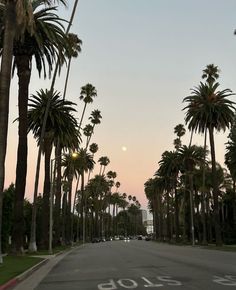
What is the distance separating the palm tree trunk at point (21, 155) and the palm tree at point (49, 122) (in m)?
11.6

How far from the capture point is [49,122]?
5294 centimetres

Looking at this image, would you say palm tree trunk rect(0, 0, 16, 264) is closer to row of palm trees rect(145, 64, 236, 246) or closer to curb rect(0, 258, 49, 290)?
curb rect(0, 258, 49, 290)

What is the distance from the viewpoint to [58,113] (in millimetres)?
52781

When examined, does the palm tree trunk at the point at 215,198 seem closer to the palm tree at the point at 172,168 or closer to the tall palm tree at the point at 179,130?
the palm tree at the point at 172,168

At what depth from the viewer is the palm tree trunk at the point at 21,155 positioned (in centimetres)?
3888

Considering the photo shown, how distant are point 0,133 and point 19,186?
13523 mm

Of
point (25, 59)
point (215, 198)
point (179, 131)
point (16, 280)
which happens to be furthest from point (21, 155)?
point (179, 131)

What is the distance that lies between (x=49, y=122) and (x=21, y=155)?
45.9 ft

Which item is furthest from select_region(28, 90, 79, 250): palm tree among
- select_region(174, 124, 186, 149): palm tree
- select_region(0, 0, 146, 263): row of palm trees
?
select_region(174, 124, 186, 149): palm tree

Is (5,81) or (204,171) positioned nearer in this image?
(5,81)

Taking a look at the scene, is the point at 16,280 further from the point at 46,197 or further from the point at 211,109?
the point at 211,109

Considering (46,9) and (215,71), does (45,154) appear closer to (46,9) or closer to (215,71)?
(46,9)

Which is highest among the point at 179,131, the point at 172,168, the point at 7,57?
the point at 179,131

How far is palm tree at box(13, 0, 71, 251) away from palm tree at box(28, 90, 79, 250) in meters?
11.7
